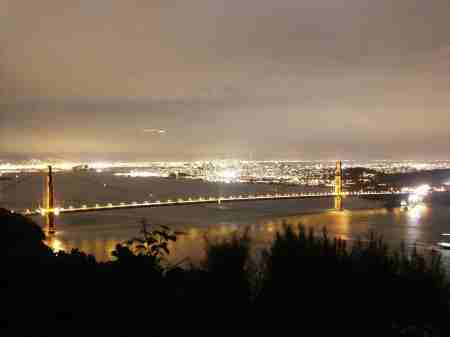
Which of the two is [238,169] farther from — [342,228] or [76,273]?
[76,273]

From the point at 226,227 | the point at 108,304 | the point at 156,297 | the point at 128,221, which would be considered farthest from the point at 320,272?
the point at 128,221

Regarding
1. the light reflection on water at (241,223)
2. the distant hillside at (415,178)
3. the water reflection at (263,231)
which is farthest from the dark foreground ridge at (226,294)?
the distant hillside at (415,178)

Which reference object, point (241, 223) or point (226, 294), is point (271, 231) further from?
A: point (226, 294)

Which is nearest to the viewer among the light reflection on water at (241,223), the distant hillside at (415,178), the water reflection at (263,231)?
the water reflection at (263,231)

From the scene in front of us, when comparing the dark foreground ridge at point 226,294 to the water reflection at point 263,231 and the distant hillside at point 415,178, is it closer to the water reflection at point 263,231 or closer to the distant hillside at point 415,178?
the water reflection at point 263,231

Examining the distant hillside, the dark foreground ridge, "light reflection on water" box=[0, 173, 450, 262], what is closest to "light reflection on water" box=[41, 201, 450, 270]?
"light reflection on water" box=[0, 173, 450, 262]

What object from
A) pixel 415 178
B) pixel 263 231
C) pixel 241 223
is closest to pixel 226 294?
pixel 263 231

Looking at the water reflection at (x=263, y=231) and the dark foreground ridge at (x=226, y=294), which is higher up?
the dark foreground ridge at (x=226, y=294)

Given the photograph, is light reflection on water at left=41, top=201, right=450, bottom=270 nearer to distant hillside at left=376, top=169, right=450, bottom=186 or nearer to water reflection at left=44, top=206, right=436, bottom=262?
water reflection at left=44, top=206, right=436, bottom=262
